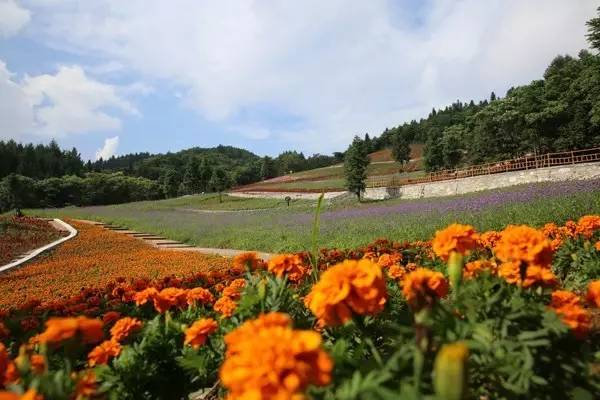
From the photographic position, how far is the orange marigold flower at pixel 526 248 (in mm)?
2076

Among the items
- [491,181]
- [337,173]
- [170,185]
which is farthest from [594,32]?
[170,185]

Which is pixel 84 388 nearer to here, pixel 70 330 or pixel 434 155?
pixel 70 330

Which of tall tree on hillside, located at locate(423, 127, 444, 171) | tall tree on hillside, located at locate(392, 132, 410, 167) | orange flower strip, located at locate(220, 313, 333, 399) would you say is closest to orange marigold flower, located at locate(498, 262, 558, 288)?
orange flower strip, located at locate(220, 313, 333, 399)

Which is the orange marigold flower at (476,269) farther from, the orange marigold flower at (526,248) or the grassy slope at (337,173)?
the grassy slope at (337,173)

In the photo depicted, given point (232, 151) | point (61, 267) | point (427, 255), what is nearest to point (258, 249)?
point (61, 267)

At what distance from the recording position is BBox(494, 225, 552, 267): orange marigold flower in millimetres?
2076

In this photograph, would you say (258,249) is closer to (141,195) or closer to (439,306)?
(439,306)

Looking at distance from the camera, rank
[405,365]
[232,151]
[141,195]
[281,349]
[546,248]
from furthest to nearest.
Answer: [232,151], [141,195], [546,248], [405,365], [281,349]

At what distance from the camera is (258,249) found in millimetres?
16297

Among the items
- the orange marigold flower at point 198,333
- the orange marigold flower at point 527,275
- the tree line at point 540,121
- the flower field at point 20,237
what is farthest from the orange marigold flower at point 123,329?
the tree line at point 540,121

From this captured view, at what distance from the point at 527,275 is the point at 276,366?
1424 mm

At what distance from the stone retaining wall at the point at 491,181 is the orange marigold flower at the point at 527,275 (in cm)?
2830

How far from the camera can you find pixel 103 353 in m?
2.57

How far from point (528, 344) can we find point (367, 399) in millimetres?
791
